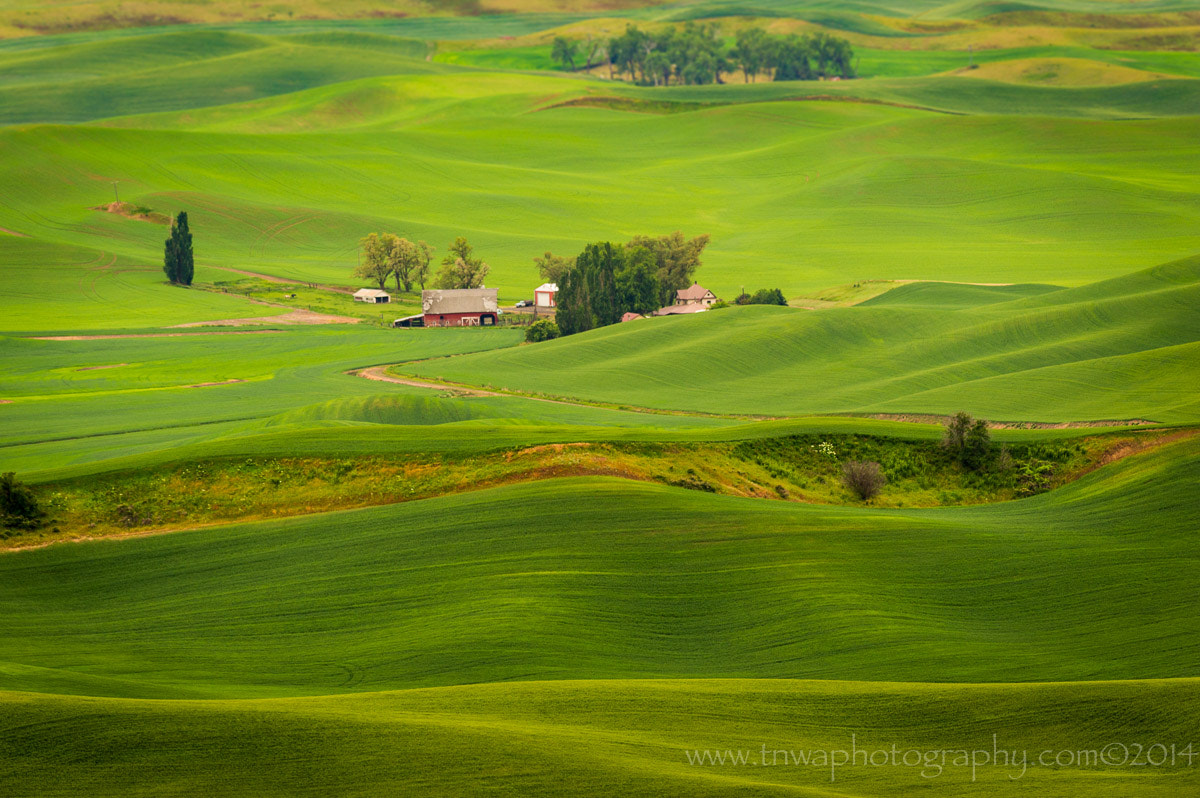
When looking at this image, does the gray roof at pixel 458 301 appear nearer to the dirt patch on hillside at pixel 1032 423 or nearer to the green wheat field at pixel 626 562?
the green wheat field at pixel 626 562

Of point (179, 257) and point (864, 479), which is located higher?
point (864, 479)

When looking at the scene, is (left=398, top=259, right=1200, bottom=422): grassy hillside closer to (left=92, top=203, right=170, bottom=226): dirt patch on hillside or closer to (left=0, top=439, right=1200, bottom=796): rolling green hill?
(left=0, top=439, right=1200, bottom=796): rolling green hill

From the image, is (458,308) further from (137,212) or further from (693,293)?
(137,212)

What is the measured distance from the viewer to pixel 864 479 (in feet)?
136

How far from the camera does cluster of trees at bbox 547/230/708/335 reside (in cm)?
10300

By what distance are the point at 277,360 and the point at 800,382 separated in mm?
42541

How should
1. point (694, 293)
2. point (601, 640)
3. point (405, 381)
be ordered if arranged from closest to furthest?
point (601, 640), point (405, 381), point (694, 293)

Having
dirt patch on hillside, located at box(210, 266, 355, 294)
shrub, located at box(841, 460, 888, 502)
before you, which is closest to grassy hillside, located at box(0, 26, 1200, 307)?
dirt patch on hillside, located at box(210, 266, 355, 294)

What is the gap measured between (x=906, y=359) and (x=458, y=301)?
167ft

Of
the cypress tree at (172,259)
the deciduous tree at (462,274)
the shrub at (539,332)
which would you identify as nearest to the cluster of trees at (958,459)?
the shrub at (539,332)

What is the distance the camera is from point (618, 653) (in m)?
25.2

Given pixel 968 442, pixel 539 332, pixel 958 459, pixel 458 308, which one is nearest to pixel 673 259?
pixel 458 308

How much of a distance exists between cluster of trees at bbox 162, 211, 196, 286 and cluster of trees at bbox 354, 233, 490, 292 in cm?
1836

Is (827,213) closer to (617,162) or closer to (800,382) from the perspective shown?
(617,162)
